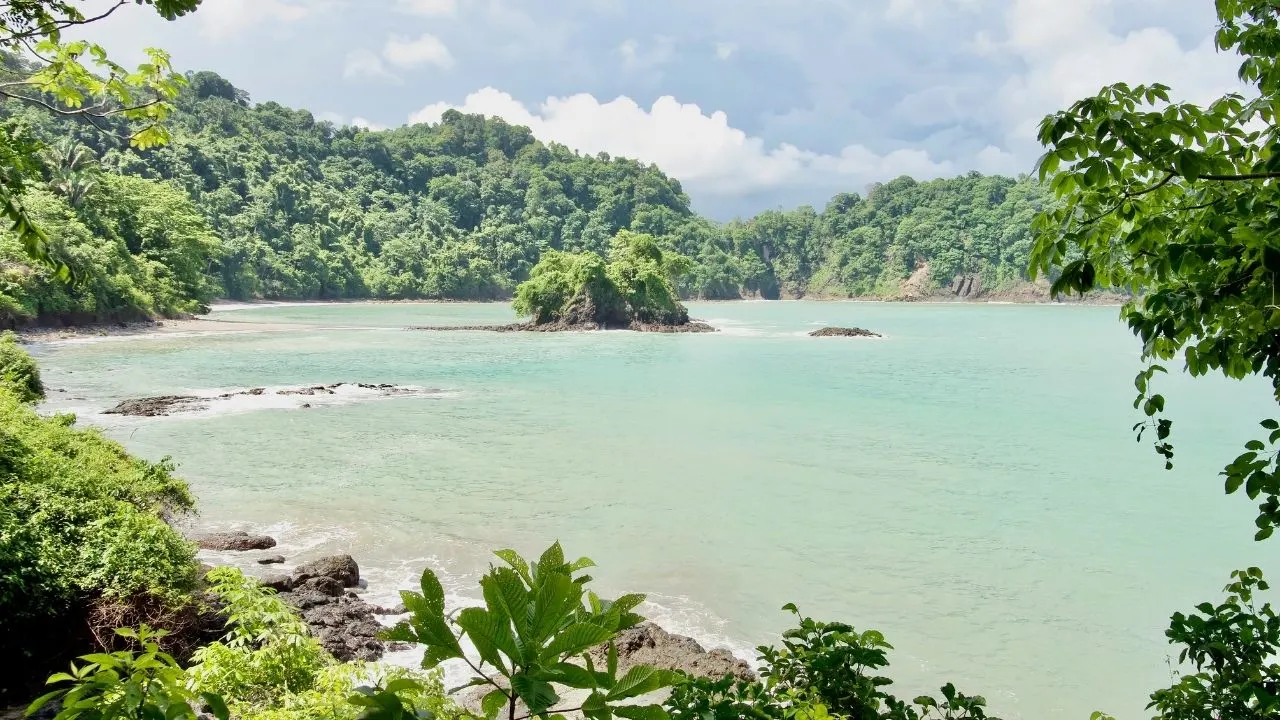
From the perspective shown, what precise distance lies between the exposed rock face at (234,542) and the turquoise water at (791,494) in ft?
1.21

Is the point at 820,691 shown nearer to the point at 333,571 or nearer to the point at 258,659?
the point at 258,659

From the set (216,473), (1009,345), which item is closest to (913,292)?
(1009,345)

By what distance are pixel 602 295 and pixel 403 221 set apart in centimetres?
6198

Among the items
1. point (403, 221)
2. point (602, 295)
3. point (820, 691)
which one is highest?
point (403, 221)

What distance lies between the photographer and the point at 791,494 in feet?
41.5

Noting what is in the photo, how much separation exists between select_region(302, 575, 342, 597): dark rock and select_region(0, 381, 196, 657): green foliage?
1324 millimetres

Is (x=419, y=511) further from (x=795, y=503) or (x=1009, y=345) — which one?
(x=1009, y=345)

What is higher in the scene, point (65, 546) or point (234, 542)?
point (65, 546)

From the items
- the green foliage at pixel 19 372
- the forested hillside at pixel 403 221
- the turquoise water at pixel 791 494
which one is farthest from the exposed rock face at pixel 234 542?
the forested hillside at pixel 403 221

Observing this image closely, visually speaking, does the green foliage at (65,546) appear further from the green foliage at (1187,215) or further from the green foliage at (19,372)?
the green foliage at (19,372)

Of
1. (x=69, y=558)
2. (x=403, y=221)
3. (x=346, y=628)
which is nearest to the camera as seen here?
(x=69, y=558)

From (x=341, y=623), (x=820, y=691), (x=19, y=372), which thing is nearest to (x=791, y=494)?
(x=341, y=623)

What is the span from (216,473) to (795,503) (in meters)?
10.1

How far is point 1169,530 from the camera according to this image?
37.2 feet
